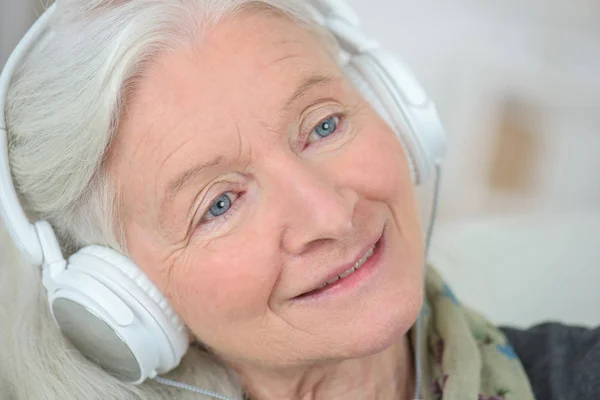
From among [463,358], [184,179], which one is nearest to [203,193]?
[184,179]

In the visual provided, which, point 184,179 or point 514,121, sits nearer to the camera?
point 184,179

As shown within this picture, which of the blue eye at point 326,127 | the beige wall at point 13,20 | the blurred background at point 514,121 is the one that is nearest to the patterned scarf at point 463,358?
the blue eye at point 326,127

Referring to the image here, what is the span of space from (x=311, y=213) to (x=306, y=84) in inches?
8.4

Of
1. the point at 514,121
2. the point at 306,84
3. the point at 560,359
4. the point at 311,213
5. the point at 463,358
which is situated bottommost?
the point at 514,121

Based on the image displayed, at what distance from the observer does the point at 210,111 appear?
43.8 inches

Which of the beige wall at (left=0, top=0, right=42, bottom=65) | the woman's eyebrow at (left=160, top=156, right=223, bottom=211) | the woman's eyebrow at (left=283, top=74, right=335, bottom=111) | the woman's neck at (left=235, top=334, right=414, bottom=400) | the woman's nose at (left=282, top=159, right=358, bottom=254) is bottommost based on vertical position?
the woman's neck at (left=235, top=334, right=414, bottom=400)

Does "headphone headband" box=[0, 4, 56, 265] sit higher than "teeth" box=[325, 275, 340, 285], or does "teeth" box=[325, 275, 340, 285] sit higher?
"headphone headband" box=[0, 4, 56, 265]

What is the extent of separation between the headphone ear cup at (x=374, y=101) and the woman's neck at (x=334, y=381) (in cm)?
34

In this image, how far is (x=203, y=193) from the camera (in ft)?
3.78

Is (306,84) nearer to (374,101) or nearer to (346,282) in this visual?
(374,101)

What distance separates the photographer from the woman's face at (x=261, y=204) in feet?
3.67

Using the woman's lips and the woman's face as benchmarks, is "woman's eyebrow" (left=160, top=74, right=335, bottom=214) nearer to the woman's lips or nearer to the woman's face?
the woman's face

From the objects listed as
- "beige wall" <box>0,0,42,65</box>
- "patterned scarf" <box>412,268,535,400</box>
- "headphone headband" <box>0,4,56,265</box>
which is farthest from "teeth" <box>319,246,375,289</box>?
"beige wall" <box>0,0,42,65</box>

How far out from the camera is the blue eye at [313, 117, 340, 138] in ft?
4.01
